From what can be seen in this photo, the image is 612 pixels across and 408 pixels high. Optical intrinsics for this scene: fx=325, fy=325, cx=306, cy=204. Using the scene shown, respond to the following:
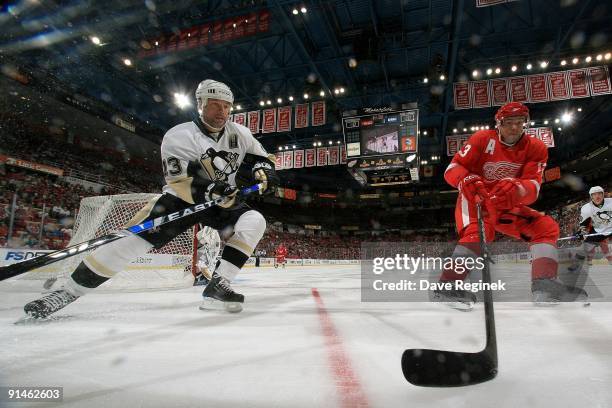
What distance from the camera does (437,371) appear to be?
0.78 m

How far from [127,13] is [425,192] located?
26410 mm

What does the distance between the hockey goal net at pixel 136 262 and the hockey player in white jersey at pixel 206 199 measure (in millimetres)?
1437

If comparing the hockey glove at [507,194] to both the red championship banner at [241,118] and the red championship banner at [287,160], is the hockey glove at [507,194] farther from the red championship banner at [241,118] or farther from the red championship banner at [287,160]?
the red championship banner at [287,160]

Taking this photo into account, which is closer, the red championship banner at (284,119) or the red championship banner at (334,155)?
the red championship banner at (284,119)

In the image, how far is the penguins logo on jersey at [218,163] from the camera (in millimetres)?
2236

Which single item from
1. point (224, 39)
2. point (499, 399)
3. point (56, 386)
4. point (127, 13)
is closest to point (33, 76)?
point (127, 13)

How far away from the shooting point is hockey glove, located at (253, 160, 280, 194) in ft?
8.04

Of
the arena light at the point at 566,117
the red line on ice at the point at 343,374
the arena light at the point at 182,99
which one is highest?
the arena light at the point at 182,99

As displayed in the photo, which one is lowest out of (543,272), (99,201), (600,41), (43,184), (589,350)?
(589,350)

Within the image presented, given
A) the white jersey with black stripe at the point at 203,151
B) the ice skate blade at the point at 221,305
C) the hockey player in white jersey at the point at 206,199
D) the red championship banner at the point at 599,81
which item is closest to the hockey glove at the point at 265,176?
the hockey player in white jersey at the point at 206,199

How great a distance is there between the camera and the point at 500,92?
32.9 ft

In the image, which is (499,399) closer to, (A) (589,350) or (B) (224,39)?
(A) (589,350)

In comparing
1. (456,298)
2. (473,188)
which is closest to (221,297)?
(456,298)

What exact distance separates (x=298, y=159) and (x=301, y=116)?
238cm
